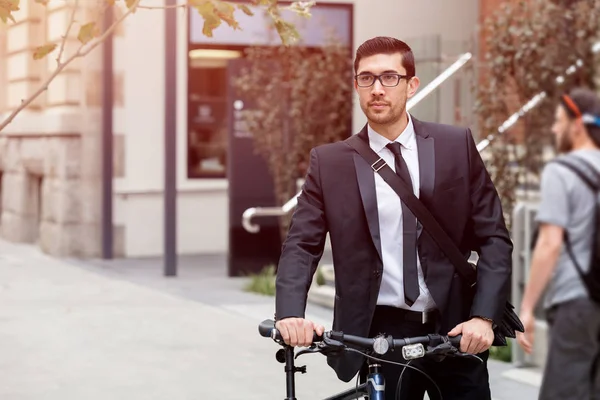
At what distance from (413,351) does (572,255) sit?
55 cm

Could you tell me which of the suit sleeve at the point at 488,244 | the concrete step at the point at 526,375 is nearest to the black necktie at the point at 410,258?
the suit sleeve at the point at 488,244

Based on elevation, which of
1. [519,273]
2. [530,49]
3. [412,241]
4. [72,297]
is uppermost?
[530,49]

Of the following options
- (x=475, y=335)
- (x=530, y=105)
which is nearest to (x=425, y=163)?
(x=475, y=335)

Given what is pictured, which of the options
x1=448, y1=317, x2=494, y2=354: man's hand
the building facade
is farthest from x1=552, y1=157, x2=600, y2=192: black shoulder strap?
the building facade

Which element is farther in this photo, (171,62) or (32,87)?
(32,87)

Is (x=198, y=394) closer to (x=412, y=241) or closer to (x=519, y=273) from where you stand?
(x=519, y=273)

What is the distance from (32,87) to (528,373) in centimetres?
1166

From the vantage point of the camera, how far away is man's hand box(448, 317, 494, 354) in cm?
351

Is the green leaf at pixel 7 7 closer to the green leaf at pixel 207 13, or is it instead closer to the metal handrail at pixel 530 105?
the green leaf at pixel 207 13

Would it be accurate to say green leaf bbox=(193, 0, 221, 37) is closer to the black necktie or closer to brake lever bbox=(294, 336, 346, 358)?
the black necktie

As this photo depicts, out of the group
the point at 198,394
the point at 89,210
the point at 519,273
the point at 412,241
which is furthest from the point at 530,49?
the point at 89,210

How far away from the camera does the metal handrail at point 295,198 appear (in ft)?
33.0

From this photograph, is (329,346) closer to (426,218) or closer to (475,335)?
(475,335)

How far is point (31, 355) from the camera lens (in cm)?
884
